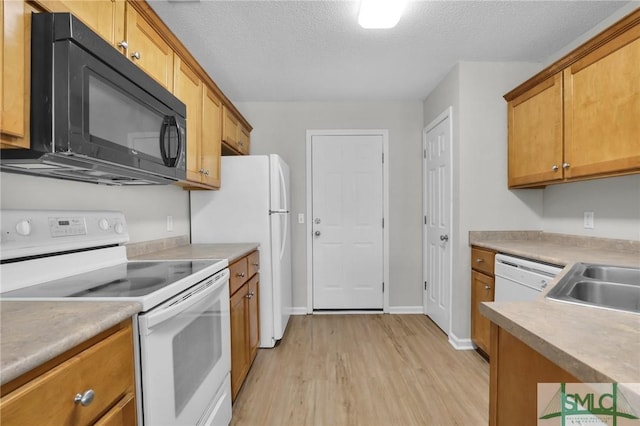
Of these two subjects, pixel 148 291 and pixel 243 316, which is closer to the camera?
pixel 148 291

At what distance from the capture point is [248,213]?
256cm

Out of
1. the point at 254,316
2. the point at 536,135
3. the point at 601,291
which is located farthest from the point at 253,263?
the point at 536,135

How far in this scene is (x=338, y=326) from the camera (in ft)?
10.2

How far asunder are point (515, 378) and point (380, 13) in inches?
75.1

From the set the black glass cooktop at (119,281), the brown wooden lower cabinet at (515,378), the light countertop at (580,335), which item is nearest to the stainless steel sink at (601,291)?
the light countertop at (580,335)

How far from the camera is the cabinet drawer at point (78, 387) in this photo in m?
0.58

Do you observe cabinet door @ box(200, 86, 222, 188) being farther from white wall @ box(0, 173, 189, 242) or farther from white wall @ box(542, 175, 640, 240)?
white wall @ box(542, 175, 640, 240)

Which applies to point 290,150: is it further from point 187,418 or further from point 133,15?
point 187,418

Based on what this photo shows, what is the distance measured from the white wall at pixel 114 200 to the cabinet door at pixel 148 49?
0.65 meters

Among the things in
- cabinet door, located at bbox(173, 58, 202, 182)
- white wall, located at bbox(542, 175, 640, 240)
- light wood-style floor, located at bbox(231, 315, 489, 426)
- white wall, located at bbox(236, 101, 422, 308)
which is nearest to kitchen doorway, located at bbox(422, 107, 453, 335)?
white wall, located at bbox(236, 101, 422, 308)

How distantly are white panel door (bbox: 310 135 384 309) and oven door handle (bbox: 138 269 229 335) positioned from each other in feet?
6.31

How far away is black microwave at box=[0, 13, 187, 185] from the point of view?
900mm

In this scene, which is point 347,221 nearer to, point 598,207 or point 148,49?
point 598,207

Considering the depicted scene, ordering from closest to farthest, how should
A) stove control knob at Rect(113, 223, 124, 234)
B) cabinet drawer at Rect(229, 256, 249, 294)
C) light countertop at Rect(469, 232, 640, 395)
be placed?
light countertop at Rect(469, 232, 640, 395) < stove control knob at Rect(113, 223, 124, 234) < cabinet drawer at Rect(229, 256, 249, 294)
